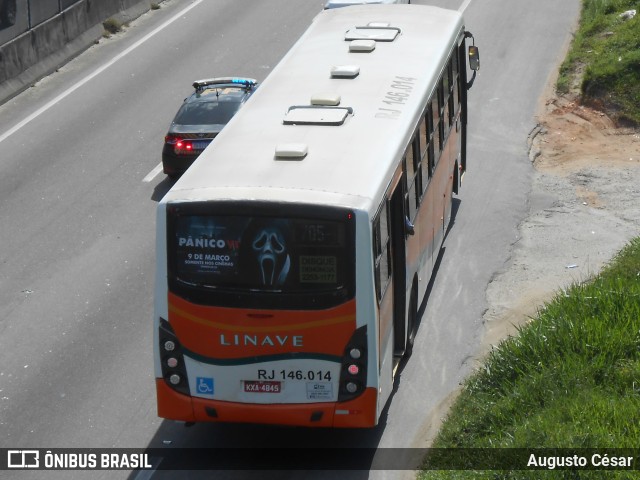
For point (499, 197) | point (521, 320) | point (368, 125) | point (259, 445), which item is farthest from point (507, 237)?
point (259, 445)

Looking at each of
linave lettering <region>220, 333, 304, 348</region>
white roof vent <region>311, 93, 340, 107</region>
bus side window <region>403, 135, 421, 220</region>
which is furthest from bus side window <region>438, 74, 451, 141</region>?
linave lettering <region>220, 333, 304, 348</region>

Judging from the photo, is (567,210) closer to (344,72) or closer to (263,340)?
(344,72)

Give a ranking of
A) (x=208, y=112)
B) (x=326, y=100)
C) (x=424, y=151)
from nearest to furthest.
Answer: (x=326, y=100) < (x=424, y=151) < (x=208, y=112)

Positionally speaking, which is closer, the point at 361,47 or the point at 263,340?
the point at 263,340

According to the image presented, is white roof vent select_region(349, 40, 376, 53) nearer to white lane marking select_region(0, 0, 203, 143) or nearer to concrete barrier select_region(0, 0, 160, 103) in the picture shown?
white lane marking select_region(0, 0, 203, 143)

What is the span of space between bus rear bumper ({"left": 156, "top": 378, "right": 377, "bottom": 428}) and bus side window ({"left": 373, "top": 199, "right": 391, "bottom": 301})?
1.09 m

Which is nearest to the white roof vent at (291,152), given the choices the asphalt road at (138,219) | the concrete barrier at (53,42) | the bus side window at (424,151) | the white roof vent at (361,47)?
the bus side window at (424,151)

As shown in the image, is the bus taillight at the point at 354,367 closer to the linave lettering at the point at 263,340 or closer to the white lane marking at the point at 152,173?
the linave lettering at the point at 263,340

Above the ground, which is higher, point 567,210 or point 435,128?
point 435,128

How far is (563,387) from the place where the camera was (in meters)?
10.9

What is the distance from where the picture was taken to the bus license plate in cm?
1070

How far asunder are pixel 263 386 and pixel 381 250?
1.76m

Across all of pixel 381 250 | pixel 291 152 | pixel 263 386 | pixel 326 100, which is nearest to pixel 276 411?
pixel 263 386

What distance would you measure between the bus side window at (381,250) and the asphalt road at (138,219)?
1803 mm
